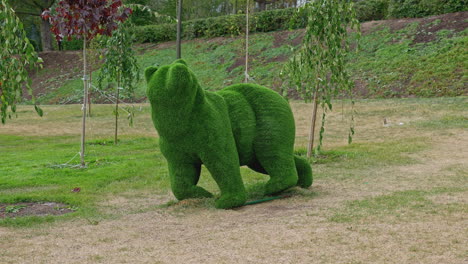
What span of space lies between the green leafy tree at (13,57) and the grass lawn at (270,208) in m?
1.48

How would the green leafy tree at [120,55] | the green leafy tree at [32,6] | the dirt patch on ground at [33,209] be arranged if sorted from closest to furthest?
the dirt patch on ground at [33,209] < the green leafy tree at [120,55] < the green leafy tree at [32,6]

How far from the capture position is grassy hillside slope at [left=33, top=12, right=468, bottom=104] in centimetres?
1738

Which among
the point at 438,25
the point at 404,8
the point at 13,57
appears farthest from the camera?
the point at 404,8

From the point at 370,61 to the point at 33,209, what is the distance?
1708cm

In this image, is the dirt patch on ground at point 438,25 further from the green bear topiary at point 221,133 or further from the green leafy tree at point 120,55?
the green bear topiary at point 221,133

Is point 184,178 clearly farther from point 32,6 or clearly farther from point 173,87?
point 32,6

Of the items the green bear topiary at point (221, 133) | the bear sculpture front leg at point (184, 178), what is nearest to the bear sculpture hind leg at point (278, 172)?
the green bear topiary at point (221, 133)

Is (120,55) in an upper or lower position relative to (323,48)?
lower

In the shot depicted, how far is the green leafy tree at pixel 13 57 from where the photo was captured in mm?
4793

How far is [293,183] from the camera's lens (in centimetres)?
613

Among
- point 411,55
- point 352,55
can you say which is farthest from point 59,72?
point 411,55

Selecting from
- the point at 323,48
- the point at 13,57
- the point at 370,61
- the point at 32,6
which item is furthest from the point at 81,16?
the point at 32,6

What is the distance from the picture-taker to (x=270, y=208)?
5688 mm

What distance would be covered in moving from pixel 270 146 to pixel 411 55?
15475 millimetres
